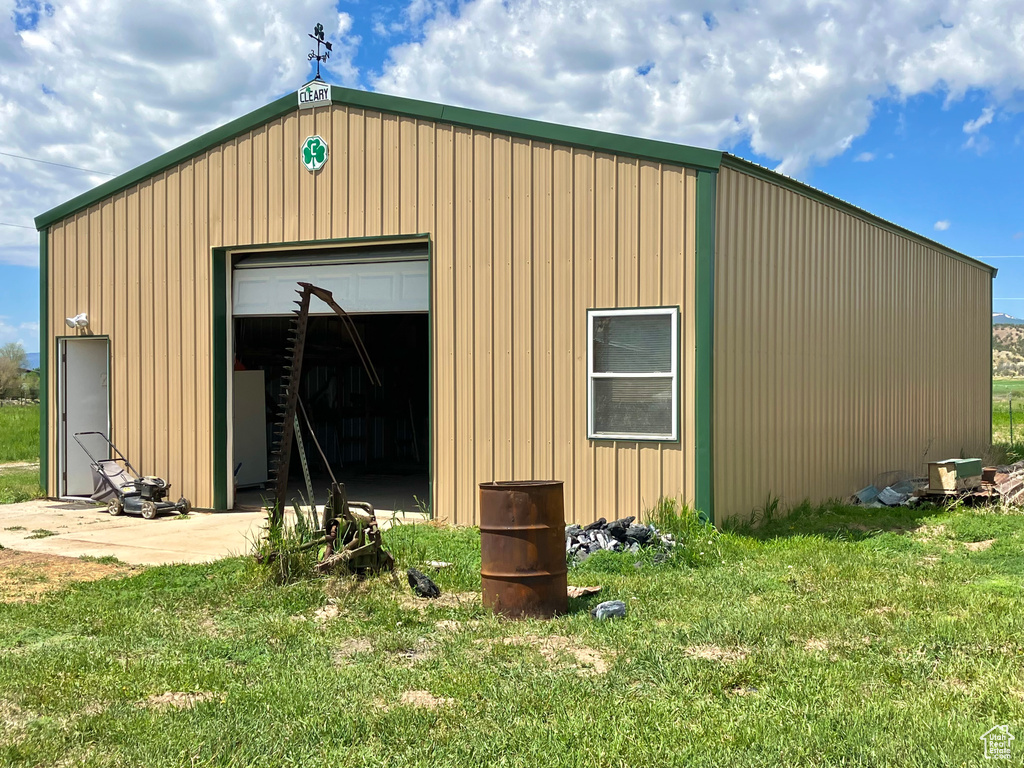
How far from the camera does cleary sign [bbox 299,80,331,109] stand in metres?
11.6

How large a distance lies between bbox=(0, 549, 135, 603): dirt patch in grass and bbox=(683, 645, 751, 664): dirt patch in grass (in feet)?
15.8

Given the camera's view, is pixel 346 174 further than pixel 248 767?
Yes

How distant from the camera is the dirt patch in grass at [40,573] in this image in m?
7.75

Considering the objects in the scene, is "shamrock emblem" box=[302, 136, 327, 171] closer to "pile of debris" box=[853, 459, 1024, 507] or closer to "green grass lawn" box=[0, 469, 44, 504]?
"green grass lawn" box=[0, 469, 44, 504]

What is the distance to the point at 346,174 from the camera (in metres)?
11.5

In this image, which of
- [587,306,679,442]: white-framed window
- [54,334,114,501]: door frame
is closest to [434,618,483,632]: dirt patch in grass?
[587,306,679,442]: white-framed window

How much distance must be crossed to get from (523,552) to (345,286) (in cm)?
597

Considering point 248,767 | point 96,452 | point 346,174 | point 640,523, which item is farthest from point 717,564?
point 96,452

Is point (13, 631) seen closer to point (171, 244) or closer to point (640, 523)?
point (640, 523)

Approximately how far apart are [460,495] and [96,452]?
5939 millimetres

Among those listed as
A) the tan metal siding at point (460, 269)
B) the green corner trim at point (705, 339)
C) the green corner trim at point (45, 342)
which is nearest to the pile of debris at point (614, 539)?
the green corner trim at point (705, 339)

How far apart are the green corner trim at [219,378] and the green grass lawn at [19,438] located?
33.2 ft

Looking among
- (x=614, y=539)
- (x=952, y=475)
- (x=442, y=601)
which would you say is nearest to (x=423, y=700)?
(x=442, y=601)

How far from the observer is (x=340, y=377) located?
19.9 m
